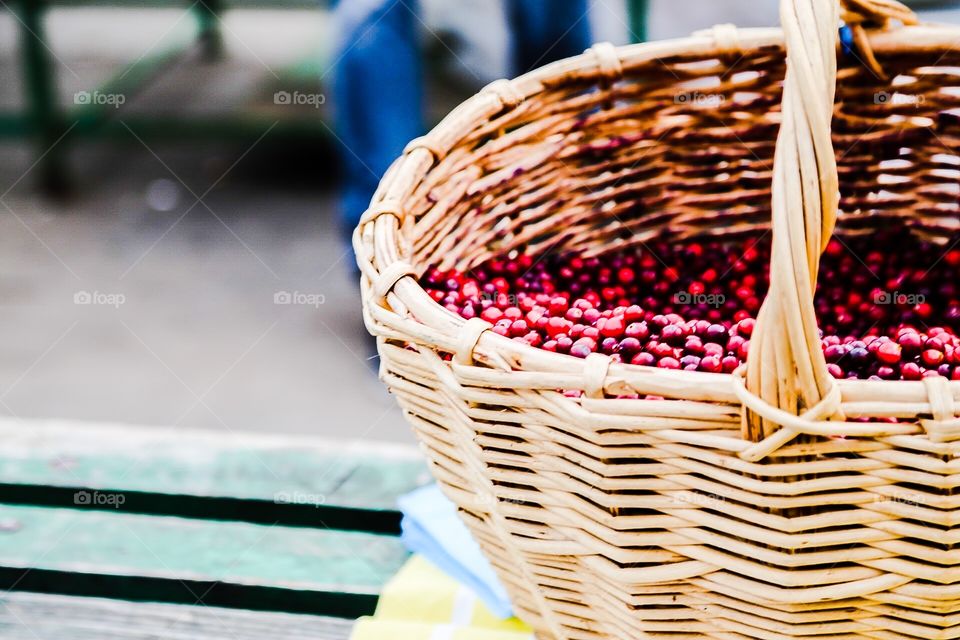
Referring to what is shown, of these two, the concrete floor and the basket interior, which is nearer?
the basket interior

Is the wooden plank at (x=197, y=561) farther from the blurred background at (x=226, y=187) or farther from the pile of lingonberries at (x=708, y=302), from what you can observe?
the blurred background at (x=226, y=187)

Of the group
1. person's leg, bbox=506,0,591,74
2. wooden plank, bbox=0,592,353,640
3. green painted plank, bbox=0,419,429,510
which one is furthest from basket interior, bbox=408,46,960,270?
person's leg, bbox=506,0,591,74

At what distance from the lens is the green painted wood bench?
81 centimetres

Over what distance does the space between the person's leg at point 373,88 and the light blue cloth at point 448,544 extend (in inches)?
41.9

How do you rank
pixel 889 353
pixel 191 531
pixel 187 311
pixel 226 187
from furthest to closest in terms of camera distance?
pixel 226 187, pixel 187 311, pixel 191 531, pixel 889 353

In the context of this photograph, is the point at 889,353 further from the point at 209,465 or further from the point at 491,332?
the point at 209,465

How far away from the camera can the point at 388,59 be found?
1788mm

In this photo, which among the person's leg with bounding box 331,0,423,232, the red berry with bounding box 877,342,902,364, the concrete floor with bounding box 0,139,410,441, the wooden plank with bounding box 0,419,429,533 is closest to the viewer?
the red berry with bounding box 877,342,902,364

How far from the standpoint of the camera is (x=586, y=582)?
0.62 meters

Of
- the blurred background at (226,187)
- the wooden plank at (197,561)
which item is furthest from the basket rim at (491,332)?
the blurred background at (226,187)

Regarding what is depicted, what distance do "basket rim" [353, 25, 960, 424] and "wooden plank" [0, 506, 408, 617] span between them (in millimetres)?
277

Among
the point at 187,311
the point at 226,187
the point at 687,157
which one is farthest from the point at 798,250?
the point at 226,187

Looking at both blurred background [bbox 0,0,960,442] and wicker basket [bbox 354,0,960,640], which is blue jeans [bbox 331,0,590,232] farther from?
wicker basket [bbox 354,0,960,640]

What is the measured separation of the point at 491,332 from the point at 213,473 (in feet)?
1.62
